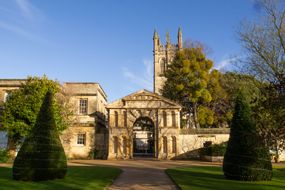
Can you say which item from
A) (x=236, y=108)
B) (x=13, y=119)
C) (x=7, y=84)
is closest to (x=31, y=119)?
(x=13, y=119)

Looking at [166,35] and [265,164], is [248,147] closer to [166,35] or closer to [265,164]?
Answer: [265,164]

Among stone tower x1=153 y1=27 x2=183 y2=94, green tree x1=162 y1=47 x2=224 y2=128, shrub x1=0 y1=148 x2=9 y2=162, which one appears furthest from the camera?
stone tower x1=153 y1=27 x2=183 y2=94

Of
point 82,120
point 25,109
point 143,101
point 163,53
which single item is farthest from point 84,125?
point 163,53

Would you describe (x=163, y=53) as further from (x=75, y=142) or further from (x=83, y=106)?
(x=75, y=142)

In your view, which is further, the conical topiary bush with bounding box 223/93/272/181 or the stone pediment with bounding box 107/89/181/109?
the stone pediment with bounding box 107/89/181/109

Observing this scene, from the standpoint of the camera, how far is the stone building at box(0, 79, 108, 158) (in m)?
34.7

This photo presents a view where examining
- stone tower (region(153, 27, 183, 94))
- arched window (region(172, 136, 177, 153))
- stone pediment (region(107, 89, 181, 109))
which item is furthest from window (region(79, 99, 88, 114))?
stone tower (region(153, 27, 183, 94))

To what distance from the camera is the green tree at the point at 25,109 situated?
2920 centimetres

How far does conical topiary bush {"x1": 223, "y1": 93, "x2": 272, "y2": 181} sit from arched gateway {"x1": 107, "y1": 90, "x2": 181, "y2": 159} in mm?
18692

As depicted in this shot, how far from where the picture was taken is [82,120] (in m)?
36.4

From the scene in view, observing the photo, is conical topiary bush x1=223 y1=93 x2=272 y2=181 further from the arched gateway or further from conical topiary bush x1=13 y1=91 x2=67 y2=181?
the arched gateway

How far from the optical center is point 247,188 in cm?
1219

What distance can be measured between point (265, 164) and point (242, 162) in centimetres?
108

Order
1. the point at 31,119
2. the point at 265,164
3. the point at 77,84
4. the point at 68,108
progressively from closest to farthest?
the point at 265,164
the point at 31,119
the point at 68,108
the point at 77,84
